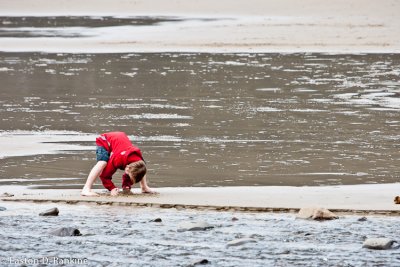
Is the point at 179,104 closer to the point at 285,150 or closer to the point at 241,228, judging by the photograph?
the point at 285,150

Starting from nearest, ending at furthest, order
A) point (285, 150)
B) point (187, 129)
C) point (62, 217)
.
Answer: point (62, 217) → point (285, 150) → point (187, 129)

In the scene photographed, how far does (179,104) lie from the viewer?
19078mm

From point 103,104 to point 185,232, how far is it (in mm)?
10000

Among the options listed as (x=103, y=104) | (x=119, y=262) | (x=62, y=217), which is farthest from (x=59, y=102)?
(x=119, y=262)

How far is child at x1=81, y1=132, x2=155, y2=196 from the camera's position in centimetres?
1102

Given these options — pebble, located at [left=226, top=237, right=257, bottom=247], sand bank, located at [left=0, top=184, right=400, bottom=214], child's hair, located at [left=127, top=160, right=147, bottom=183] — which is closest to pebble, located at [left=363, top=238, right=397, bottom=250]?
pebble, located at [left=226, top=237, right=257, bottom=247]

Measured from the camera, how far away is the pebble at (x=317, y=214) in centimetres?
983

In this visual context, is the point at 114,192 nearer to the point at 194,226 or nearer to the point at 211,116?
the point at 194,226

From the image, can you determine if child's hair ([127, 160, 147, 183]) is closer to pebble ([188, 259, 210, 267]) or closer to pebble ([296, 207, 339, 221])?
pebble ([296, 207, 339, 221])

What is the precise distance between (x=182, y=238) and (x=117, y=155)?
218cm

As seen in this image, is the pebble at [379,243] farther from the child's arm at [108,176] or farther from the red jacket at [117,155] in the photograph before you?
the child's arm at [108,176]

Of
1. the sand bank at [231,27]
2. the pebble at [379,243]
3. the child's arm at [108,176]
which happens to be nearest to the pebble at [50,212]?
the child's arm at [108,176]

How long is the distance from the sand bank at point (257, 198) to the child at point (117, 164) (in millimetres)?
158

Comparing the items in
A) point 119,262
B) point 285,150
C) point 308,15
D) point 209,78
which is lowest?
point 119,262
